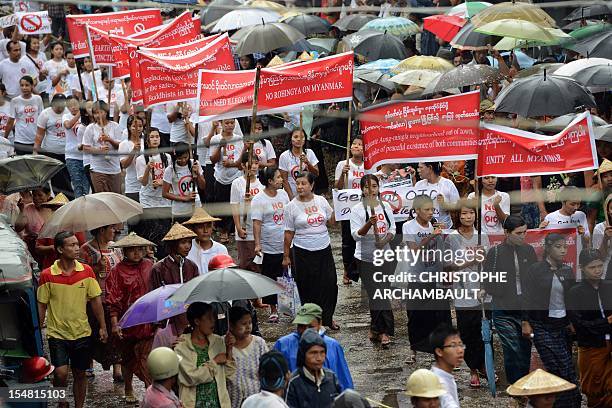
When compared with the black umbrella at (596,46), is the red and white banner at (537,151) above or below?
below

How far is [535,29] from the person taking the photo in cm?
1770

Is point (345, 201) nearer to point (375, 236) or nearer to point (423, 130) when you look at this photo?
point (375, 236)

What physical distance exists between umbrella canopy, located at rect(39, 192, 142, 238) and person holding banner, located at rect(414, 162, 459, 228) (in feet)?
9.77

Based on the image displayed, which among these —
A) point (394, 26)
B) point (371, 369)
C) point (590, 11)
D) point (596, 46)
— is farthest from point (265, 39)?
point (371, 369)

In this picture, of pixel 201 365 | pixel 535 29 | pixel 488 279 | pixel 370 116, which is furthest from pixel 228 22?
pixel 201 365

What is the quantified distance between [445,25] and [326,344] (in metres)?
11.3

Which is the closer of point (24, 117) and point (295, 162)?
point (295, 162)

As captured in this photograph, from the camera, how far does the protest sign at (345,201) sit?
14.5 meters

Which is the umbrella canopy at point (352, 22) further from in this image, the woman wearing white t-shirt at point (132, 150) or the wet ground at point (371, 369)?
the wet ground at point (371, 369)

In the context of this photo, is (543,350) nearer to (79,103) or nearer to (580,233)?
(580,233)

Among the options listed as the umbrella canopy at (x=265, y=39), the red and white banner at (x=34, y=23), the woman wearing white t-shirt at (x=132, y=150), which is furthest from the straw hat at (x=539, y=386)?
the red and white banner at (x=34, y=23)

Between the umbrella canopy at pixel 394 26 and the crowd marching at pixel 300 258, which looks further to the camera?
the umbrella canopy at pixel 394 26

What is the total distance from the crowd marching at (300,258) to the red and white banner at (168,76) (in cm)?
63

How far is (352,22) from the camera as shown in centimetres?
2320
